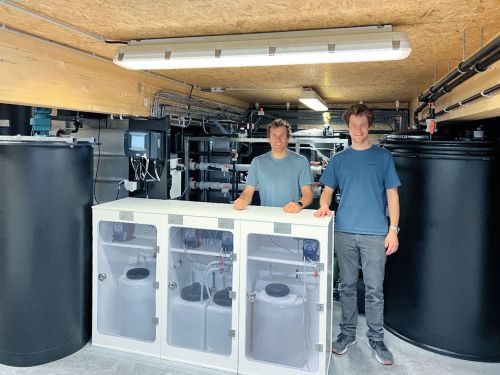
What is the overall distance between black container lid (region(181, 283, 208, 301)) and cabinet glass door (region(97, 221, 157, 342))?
0.81 feet

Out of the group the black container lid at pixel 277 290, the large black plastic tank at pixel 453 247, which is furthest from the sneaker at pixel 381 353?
the black container lid at pixel 277 290

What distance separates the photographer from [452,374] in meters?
2.73

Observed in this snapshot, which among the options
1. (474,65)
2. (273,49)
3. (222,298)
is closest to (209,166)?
(222,298)

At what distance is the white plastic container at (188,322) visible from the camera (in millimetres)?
2887

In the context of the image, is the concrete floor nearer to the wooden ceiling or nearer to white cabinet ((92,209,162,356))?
white cabinet ((92,209,162,356))

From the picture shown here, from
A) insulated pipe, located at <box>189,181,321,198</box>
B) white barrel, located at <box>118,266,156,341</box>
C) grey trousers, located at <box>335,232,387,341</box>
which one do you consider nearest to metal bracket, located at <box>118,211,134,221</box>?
white barrel, located at <box>118,266,156,341</box>

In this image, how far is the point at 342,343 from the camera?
2938 mm

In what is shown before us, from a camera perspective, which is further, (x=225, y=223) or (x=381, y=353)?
(x=381, y=353)

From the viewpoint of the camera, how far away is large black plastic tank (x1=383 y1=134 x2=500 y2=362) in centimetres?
283

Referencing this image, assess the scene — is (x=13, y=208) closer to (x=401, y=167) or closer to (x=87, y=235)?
(x=87, y=235)

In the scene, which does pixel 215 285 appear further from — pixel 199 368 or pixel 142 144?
pixel 142 144

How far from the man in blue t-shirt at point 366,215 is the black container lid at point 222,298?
847mm

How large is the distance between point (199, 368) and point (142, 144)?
2088mm

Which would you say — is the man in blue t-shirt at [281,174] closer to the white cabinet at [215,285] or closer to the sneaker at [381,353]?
the white cabinet at [215,285]
